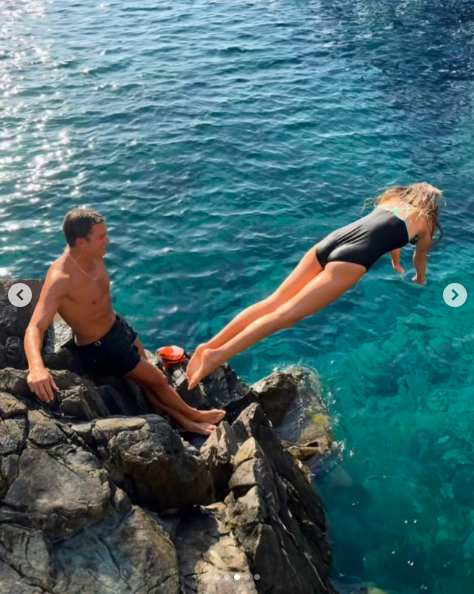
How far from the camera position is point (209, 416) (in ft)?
31.3

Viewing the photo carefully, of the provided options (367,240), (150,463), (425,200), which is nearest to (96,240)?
(150,463)

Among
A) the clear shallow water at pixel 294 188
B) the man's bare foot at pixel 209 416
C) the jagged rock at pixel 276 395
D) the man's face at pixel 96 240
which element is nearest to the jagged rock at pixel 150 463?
the man's bare foot at pixel 209 416

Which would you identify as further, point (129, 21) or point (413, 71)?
point (129, 21)

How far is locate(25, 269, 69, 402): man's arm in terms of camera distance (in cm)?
710

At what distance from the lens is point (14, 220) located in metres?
16.2

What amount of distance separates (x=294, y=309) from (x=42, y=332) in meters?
3.38

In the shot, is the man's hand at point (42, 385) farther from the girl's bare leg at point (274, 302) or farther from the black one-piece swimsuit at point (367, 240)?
the black one-piece swimsuit at point (367, 240)

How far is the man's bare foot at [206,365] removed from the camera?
8.78 meters

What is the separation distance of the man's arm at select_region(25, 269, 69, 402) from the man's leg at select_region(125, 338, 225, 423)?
1.52 m

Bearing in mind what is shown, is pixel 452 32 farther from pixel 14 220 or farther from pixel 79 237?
pixel 79 237

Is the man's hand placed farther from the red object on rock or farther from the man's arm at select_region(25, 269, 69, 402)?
the red object on rock

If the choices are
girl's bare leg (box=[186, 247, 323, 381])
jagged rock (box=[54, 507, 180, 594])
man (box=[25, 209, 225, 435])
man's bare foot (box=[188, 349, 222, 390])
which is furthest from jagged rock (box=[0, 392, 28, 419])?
girl's bare leg (box=[186, 247, 323, 381])

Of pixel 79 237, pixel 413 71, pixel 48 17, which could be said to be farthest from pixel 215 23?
pixel 79 237

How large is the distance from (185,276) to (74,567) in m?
9.33
